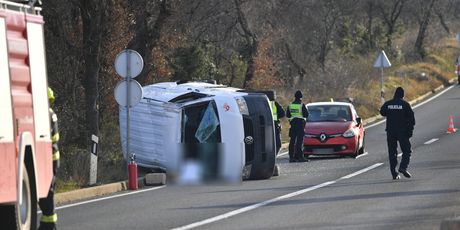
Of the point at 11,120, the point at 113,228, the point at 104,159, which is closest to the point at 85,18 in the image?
the point at 104,159

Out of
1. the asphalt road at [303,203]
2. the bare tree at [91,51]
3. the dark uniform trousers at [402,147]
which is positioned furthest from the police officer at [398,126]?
the bare tree at [91,51]

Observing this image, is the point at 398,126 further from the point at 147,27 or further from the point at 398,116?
the point at 147,27

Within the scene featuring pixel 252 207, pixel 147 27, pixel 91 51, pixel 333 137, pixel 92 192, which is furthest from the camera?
pixel 147 27

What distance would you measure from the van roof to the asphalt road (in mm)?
→ 1991

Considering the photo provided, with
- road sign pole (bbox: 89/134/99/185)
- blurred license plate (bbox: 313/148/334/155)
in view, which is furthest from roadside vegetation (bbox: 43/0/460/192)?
blurred license plate (bbox: 313/148/334/155)

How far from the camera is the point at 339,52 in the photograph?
64.8 metres

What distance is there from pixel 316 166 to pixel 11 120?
51.6 feet

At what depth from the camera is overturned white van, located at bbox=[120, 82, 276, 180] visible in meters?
22.4

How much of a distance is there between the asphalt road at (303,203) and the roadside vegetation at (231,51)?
295 cm

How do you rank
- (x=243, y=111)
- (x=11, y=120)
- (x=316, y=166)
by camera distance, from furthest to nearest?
(x=316, y=166)
(x=243, y=111)
(x=11, y=120)

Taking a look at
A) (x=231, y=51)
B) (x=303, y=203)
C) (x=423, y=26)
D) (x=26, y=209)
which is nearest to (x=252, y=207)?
(x=303, y=203)

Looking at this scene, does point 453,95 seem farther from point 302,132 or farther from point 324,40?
point 302,132

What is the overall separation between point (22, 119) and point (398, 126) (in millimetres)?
11446

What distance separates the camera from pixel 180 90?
931 inches
